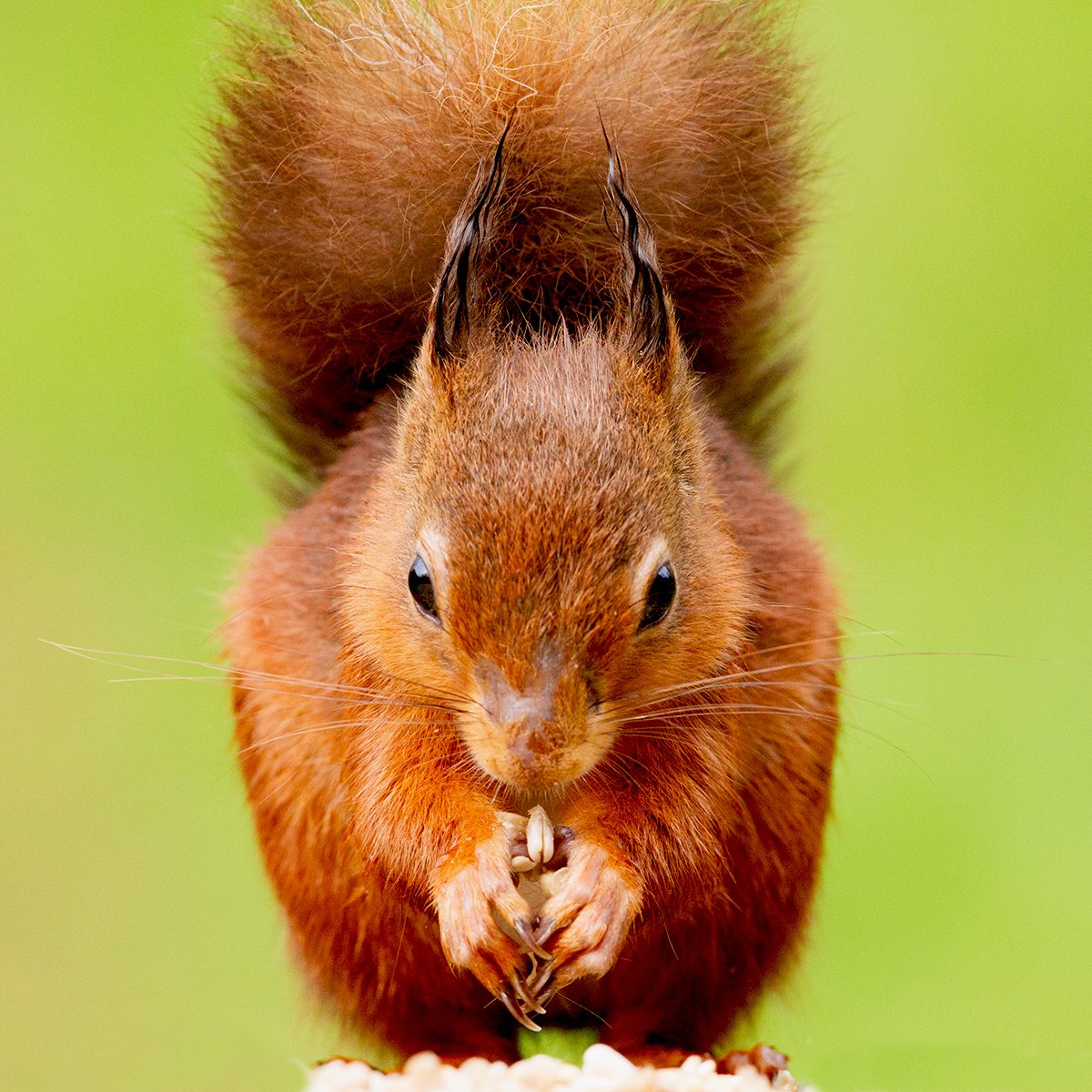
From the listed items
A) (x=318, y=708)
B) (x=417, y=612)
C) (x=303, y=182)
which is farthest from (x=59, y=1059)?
(x=303, y=182)

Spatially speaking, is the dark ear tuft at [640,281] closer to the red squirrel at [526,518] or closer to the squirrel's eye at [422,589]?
the red squirrel at [526,518]

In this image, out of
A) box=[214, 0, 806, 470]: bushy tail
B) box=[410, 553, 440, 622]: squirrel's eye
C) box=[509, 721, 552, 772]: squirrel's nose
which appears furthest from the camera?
box=[214, 0, 806, 470]: bushy tail

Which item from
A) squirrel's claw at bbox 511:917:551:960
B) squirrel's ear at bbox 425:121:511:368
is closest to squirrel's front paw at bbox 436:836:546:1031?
squirrel's claw at bbox 511:917:551:960

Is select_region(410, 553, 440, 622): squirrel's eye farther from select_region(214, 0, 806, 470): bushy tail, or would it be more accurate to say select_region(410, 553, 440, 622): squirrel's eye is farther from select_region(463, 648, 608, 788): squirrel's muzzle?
select_region(214, 0, 806, 470): bushy tail

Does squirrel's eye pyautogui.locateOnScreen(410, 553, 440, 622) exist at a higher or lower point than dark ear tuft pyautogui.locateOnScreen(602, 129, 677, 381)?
lower

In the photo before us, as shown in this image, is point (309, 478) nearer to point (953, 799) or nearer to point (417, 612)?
point (417, 612)

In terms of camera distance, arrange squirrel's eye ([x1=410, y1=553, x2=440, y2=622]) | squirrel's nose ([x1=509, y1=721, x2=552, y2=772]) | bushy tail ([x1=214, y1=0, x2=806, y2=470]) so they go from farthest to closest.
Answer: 1. bushy tail ([x1=214, y1=0, x2=806, y2=470])
2. squirrel's eye ([x1=410, y1=553, x2=440, y2=622])
3. squirrel's nose ([x1=509, y1=721, x2=552, y2=772])

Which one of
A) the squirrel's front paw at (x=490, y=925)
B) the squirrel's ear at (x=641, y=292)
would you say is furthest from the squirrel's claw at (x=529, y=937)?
the squirrel's ear at (x=641, y=292)
